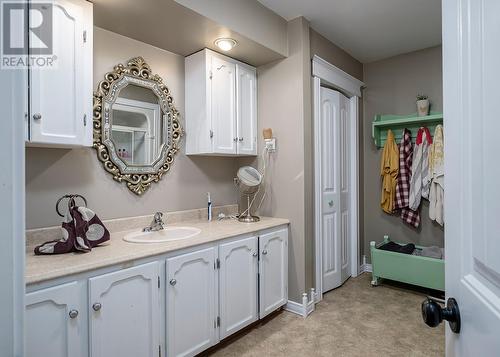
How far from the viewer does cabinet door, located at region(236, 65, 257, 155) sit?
2.50 meters

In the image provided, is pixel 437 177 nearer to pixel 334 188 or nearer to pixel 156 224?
pixel 334 188

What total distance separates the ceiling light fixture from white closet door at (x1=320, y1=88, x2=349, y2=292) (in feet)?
3.52

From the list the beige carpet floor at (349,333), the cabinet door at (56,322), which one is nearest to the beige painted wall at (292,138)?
the beige carpet floor at (349,333)

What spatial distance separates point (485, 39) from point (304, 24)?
2234 mm

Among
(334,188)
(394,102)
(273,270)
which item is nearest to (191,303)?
(273,270)

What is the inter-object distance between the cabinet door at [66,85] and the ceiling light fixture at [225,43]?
865 millimetres

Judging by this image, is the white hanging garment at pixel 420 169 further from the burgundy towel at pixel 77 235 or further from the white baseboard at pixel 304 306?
the burgundy towel at pixel 77 235

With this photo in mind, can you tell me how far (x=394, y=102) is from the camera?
3.28 meters

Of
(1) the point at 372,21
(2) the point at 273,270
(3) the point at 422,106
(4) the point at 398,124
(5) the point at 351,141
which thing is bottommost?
(2) the point at 273,270

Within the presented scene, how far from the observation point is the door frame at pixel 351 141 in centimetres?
262

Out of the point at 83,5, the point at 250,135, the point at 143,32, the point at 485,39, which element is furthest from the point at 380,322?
the point at 83,5

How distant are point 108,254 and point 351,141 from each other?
2.79 meters

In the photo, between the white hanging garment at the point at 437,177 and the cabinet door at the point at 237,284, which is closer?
the cabinet door at the point at 237,284

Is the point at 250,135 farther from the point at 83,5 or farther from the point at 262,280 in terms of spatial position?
the point at 83,5
